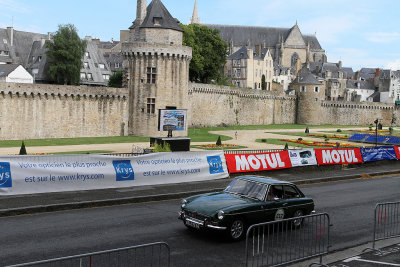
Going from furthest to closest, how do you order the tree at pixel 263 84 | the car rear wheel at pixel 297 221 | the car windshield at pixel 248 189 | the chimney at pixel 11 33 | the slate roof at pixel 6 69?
the tree at pixel 263 84 → the chimney at pixel 11 33 → the slate roof at pixel 6 69 → the car windshield at pixel 248 189 → the car rear wheel at pixel 297 221

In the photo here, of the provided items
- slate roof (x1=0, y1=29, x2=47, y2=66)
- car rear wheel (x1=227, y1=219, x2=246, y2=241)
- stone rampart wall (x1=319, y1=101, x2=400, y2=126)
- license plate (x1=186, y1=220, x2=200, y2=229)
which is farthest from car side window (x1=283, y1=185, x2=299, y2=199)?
stone rampart wall (x1=319, y1=101, x2=400, y2=126)

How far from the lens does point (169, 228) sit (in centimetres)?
1336

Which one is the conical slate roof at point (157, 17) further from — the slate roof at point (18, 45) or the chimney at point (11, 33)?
the chimney at point (11, 33)

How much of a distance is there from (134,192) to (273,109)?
6816cm

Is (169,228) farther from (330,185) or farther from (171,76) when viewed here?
(171,76)

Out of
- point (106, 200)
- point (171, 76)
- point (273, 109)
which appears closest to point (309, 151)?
point (106, 200)

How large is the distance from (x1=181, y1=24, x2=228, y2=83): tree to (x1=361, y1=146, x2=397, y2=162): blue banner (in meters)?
45.3

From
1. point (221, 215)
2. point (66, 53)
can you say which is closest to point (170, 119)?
point (221, 215)

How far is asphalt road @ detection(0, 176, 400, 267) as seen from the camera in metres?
10.8

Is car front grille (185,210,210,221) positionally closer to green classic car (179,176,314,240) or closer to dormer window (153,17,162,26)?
green classic car (179,176,314,240)

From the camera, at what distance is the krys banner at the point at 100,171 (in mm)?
17031

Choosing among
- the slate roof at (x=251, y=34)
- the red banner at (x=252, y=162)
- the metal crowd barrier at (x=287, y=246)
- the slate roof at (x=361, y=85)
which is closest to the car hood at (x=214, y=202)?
the metal crowd barrier at (x=287, y=246)

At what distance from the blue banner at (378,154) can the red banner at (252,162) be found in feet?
24.9

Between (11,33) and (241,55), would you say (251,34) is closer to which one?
(241,55)
